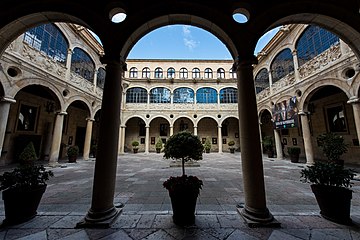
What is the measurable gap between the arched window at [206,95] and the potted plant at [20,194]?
1931 cm

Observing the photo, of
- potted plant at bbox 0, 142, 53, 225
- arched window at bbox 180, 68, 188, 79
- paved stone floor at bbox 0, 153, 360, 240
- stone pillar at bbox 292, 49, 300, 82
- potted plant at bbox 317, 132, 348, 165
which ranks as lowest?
paved stone floor at bbox 0, 153, 360, 240

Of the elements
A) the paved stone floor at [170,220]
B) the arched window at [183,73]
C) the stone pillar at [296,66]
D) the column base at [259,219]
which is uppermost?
the arched window at [183,73]

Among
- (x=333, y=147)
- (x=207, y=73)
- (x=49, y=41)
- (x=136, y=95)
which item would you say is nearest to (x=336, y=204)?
(x=333, y=147)

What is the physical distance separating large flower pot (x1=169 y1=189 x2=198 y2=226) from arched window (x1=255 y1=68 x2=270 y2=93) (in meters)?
15.9

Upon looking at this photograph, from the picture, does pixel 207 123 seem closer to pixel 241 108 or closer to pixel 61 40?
pixel 61 40

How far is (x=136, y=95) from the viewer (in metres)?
21.1

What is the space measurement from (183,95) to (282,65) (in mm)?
11630

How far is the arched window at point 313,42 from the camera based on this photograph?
934 centimetres

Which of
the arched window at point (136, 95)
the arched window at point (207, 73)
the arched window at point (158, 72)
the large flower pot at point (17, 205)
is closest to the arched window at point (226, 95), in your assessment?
the arched window at point (207, 73)

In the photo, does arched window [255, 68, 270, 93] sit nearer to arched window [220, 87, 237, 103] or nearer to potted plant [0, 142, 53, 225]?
arched window [220, 87, 237, 103]

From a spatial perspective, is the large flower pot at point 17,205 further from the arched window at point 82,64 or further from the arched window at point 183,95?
the arched window at point 183,95

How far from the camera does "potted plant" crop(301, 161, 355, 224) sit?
308cm

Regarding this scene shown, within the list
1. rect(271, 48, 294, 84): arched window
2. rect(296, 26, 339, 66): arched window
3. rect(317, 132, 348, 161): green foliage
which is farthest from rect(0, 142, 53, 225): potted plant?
rect(271, 48, 294, 84): arched window

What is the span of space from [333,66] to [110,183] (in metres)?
12.3
